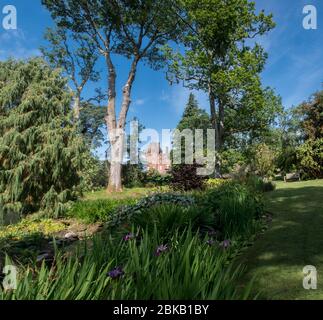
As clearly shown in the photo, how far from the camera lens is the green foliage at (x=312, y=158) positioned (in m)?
22.3

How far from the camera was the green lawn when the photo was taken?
3.94 metres

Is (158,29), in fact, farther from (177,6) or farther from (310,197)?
(310,197)

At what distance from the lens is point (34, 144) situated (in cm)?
1320

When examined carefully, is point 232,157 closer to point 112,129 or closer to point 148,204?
point 112,129

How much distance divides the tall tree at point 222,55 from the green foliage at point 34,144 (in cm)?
1270

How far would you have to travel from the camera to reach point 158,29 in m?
24.9

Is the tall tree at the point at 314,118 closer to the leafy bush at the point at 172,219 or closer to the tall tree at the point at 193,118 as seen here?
the leafy bush at the point at 172,219

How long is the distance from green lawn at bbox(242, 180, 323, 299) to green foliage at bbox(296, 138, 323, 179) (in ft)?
50.5

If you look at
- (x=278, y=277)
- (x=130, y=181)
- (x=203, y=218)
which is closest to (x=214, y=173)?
(x=130, y=181)

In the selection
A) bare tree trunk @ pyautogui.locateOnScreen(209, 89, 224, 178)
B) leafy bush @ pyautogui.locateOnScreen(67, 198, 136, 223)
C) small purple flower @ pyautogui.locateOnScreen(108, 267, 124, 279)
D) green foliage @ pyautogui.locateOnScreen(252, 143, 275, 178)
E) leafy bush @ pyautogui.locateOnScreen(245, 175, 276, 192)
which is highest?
bare tree trunk @ pyautogui.locateOnScreen(209, 89, 224, 178)

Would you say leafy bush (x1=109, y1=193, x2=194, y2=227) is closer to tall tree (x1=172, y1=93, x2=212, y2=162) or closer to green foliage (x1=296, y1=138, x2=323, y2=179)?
green foliage (x1=296, y1=138, x2=323, y2=179)

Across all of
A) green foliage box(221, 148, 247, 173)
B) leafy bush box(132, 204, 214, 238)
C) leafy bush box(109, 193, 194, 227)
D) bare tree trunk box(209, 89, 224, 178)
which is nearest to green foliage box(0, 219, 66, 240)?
leafy bush box(109, 193, 194, 227)

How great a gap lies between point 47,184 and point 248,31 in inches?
738

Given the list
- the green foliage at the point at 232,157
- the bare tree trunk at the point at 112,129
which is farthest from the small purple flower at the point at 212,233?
the green foliage at the point at 232,157
